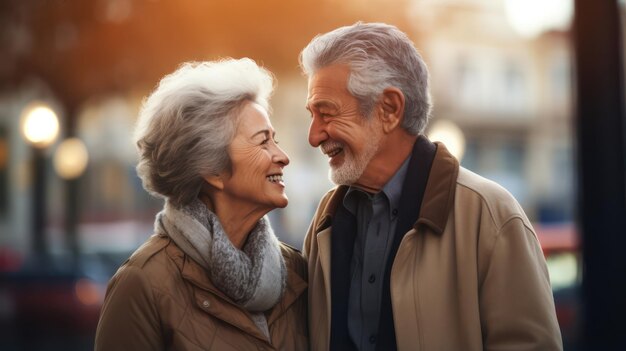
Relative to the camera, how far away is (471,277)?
294cm

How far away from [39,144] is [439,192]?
13373mm

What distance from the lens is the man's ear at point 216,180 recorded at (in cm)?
331

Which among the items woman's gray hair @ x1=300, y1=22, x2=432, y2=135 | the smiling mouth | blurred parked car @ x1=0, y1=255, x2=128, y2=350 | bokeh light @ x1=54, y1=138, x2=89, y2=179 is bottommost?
blurred parked car @ x1=0, y1=255, x2=128, y2=350

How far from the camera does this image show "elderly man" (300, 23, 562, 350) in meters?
2.92

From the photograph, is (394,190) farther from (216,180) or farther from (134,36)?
(134,36)

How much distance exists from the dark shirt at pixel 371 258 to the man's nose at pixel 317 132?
10.5 inches

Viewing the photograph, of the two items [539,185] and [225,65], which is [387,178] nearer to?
[225,65]

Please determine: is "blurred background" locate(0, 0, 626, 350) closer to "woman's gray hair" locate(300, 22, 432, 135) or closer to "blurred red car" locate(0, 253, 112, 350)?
"blurred red car" locate(0, 253, 112, 350)

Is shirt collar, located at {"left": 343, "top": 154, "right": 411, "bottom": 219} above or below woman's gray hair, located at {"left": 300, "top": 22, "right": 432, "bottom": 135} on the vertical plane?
below

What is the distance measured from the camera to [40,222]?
53.2 ft

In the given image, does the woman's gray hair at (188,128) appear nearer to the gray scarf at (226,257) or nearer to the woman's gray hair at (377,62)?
the gray scarf at (226,257)

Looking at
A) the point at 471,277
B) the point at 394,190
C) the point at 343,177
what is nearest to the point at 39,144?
the point at 343,177

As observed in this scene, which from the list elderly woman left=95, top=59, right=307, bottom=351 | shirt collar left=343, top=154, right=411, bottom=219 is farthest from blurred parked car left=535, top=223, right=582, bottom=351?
elderly woman left=95, top=59, right=307, bottom=351

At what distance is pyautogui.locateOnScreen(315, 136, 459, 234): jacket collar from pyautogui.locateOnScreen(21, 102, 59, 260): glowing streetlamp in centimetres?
1283
